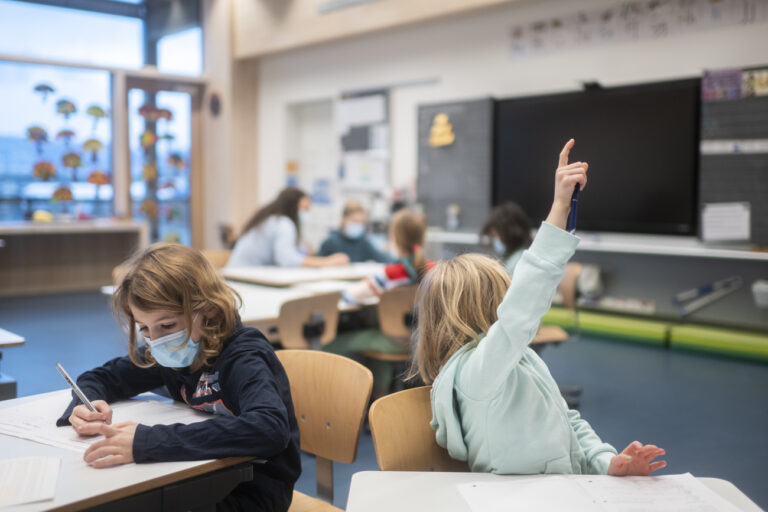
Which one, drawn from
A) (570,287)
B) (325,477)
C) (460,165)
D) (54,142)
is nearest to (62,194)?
(54,142)

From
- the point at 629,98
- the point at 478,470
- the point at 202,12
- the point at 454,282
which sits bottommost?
the point at 478,470

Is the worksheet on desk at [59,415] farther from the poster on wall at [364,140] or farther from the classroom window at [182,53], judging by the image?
the classroom window at [182,53]

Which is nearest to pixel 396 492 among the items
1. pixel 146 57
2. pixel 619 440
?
pixel 619 440

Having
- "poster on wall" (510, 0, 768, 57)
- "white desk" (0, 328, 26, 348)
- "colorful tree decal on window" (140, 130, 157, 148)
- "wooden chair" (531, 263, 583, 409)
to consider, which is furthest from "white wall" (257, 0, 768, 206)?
"white desk" (0, 328, 26, 348)

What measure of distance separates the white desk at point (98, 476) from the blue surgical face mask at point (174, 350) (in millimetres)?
282

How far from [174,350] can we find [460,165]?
16.0ft

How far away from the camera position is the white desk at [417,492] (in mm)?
1146

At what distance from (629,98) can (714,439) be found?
111 inches

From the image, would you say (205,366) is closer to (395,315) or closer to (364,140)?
(395,315)

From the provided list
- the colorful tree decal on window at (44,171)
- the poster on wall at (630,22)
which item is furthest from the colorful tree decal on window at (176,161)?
the poster on wall at (630,22)

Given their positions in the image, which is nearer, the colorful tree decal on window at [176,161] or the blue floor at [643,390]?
the blue floor at [643,390]

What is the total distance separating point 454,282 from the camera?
4.84ft

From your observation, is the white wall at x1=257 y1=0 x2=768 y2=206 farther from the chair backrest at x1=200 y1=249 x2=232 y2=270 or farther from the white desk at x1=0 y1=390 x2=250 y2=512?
the white desk at x1=0 y1=390 x2=250 y2=512

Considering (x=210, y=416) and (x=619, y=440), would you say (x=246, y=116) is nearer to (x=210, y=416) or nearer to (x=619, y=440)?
(x=619, y=440)
